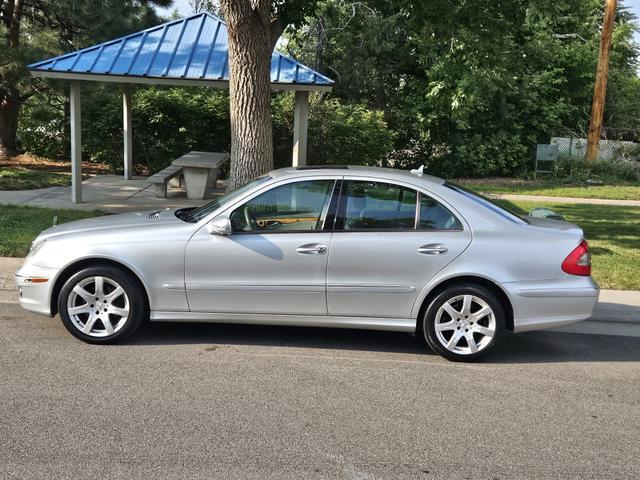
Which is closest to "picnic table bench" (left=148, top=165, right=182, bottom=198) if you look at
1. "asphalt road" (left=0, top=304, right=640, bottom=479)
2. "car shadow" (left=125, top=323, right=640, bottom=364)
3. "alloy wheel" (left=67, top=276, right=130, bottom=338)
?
"asphalt road" (left=0, top=304, right=640, bottom=479)

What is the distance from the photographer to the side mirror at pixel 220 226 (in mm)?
5246

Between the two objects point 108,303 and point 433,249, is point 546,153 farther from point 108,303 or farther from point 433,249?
point 108,303

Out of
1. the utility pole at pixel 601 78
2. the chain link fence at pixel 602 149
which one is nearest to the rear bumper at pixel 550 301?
the utility pole at pixel 601 78

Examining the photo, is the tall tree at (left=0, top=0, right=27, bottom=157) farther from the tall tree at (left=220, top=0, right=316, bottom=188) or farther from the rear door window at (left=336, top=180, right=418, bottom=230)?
the rear door window at (left=336, top=180, right=418, bottom=230)

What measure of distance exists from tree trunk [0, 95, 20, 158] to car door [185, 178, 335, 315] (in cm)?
1591

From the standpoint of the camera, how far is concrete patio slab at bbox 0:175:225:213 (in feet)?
40.1

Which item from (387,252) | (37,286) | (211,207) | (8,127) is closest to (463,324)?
(387,252)

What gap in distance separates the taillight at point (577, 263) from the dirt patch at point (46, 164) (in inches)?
608

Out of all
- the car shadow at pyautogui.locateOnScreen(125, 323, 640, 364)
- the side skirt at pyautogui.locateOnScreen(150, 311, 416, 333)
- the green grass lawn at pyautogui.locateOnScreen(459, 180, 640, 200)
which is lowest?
the car shadow at pyautogui.locateOnScreen(125, 323, 640, 364)

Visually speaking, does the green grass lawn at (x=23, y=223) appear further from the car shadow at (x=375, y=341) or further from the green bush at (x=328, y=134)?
the green bush at (x=328, y=134)

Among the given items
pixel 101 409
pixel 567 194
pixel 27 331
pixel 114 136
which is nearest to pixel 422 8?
pixel 27 331

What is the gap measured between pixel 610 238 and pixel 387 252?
23.0 feet

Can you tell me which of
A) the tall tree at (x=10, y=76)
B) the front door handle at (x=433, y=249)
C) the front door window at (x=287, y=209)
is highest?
the tall tree at (x=10, y=76)

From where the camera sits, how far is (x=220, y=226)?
17.2 feet
